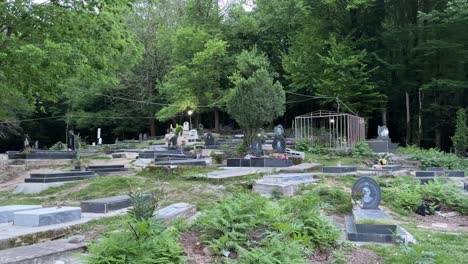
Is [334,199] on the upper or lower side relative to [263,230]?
lower

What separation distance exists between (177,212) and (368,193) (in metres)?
4.08

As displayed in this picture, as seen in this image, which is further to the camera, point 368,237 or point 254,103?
point 254,103

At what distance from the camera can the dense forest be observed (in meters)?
30.0

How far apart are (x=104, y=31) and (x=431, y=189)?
9786 mm

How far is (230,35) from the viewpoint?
40812 millimetres

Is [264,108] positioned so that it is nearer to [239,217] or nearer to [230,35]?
[239,217]

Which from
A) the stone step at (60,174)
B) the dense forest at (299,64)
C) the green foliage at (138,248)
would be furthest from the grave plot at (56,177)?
the green foliage at (138,248)

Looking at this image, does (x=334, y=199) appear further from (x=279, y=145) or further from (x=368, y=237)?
(x=279, y=145)

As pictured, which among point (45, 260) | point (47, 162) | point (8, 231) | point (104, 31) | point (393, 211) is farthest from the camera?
point (47, 162)

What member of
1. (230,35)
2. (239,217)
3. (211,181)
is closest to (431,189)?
(211,181)

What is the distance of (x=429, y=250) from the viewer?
19.6 ft

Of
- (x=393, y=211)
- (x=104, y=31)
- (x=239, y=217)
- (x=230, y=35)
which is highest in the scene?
(x=230, y=35)

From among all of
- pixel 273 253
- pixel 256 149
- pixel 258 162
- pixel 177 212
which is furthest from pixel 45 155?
pixel 273 253

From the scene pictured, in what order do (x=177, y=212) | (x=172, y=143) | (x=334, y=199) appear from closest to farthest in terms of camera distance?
(x=177, y=212), (x=334, y=199), (x=172, y=143)
